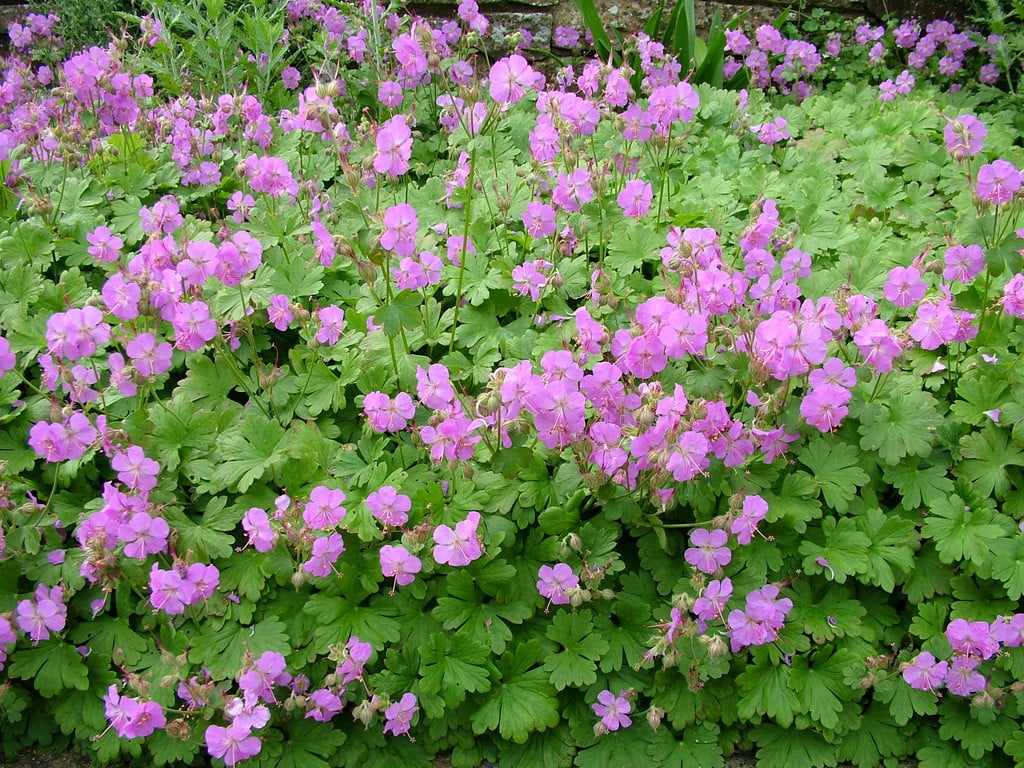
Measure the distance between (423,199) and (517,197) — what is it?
0.34 meters

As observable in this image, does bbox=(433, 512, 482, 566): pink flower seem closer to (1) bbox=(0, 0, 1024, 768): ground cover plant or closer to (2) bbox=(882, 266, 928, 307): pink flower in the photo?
(1) bbox=(0, 0, 1024, 768): ground cover plant

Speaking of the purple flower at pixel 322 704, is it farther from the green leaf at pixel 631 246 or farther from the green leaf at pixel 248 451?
the green leaf at pixel 631 246

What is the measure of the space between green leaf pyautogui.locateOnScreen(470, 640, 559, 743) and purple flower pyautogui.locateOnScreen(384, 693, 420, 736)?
152mm

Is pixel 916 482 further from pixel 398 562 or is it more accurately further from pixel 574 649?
pixel 398 562

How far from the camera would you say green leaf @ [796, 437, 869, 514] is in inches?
81.9

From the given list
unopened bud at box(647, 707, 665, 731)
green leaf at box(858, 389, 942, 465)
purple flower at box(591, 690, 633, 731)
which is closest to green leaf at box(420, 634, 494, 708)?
purple flower at box(591, 690, 633, 731)

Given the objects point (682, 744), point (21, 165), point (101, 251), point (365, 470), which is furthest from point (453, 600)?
point (21, 165)

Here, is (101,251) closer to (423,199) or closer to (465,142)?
(423,199)

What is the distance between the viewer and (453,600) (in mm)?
2037

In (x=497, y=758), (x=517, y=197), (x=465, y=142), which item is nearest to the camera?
(x=497, y=758)

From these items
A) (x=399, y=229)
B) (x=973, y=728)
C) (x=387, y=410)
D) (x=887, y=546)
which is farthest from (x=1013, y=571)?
(x=399, y=229)

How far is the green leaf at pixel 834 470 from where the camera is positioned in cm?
208

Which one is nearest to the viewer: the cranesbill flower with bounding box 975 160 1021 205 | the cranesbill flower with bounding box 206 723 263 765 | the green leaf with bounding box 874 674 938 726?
the cranesbill flower with bounding box 206 723 263 765

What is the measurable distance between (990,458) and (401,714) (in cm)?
158
